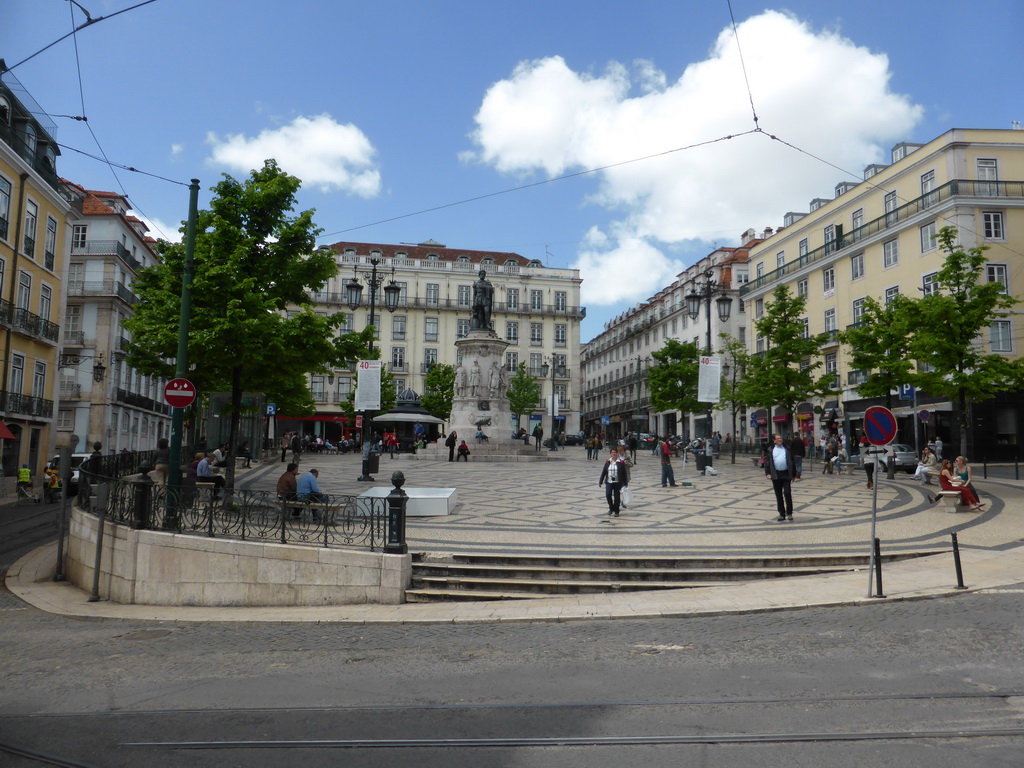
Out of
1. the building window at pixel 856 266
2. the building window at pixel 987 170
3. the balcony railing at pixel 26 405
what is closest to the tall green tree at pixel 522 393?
the building window at pixel 856 266

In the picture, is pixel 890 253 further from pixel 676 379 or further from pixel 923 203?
pixel 676 379

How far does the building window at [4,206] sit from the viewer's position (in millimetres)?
24953

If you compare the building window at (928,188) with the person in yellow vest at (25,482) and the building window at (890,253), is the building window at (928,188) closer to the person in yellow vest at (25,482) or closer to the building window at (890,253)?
the building window at (890,253)

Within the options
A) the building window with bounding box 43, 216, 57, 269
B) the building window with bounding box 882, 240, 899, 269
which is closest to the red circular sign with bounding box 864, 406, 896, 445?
the building window with bounding box 43, 216, 57, 269

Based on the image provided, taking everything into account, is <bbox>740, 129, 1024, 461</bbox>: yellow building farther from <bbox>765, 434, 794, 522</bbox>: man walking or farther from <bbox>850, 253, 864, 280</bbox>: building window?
<bbox>765, 434, 794, 522</bbox>: man walking

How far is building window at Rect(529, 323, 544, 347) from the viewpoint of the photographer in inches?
2685

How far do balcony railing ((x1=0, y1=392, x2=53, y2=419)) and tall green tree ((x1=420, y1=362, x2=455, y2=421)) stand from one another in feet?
112

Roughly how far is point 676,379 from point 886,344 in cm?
2057

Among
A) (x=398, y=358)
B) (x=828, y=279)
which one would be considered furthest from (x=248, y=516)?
(x=398, y=358)

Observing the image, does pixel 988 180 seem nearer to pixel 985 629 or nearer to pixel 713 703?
pixel 985 629

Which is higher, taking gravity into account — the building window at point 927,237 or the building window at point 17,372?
the building window at point 927,237

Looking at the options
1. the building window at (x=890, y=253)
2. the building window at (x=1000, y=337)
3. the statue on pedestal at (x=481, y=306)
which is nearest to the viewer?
the building window at (x=1000, y=337)

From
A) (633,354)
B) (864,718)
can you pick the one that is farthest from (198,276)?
(633,354)

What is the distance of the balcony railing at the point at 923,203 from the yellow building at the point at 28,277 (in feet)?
123
